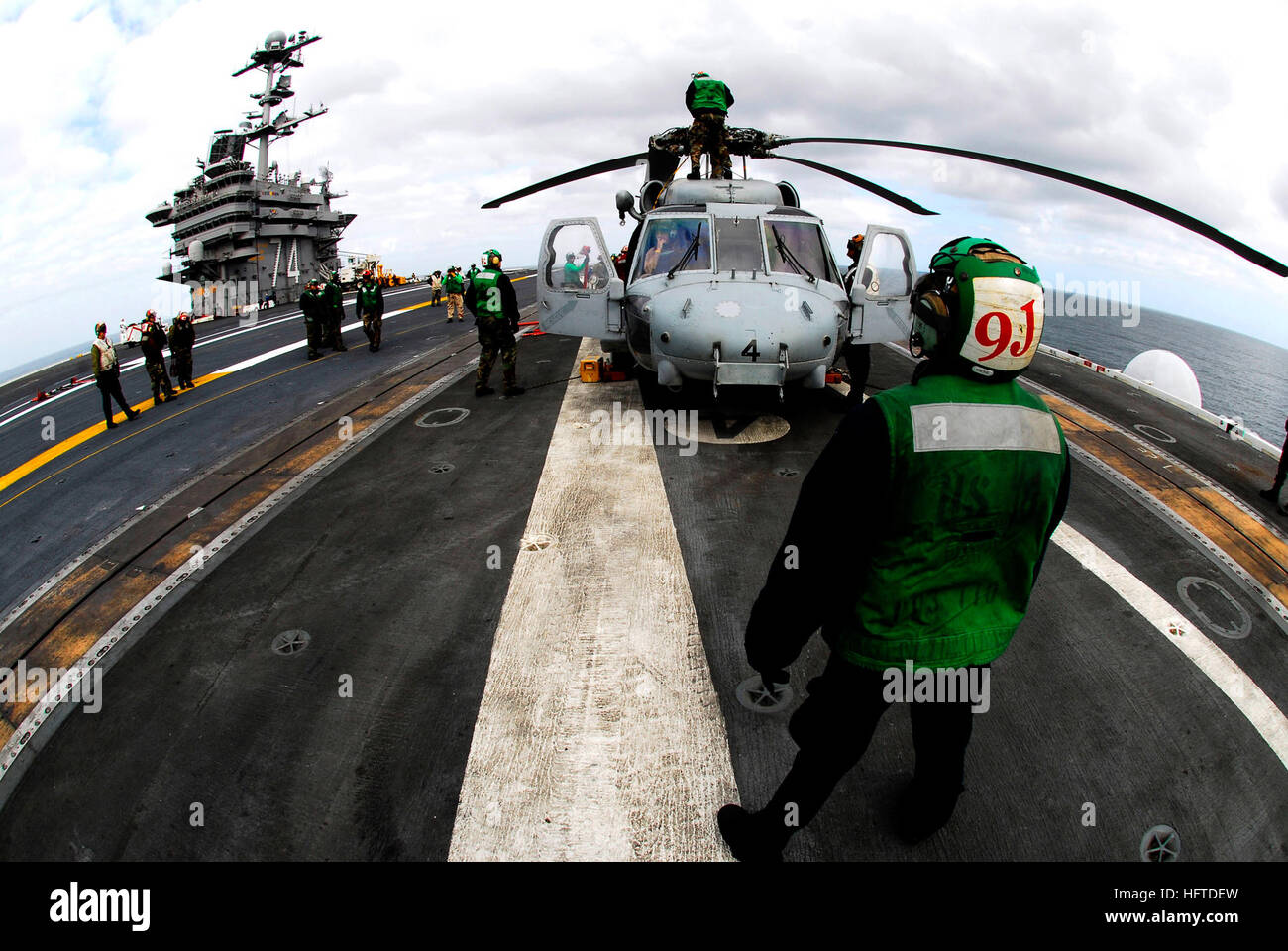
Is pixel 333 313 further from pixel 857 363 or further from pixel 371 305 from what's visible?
pixel 857 363

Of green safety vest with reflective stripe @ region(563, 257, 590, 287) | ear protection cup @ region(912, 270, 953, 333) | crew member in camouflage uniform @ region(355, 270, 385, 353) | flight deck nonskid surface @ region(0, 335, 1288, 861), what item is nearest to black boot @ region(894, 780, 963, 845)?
flight deck nonskid surface @ region(0, 335, 1288, 861)

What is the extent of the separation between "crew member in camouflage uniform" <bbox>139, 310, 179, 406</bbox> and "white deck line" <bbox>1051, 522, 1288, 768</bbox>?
1453cm

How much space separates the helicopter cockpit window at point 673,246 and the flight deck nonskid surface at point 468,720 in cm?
350

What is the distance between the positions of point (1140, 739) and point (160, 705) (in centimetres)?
551

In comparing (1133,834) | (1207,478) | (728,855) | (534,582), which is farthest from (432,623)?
(1207,478)

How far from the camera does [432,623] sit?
15.0ft

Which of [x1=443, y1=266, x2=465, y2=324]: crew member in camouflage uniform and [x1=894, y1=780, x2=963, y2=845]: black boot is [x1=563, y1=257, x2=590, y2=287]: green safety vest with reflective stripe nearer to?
[x1=894, y1=780, x2=963, y2=845]: black boot

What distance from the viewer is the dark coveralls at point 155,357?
12164 mm

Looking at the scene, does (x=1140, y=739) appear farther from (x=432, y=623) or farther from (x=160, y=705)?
(x=160, y=705)

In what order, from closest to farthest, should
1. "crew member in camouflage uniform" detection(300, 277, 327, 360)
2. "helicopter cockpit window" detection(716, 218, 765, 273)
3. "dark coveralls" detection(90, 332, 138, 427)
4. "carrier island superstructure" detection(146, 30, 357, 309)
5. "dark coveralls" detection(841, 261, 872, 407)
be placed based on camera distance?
"helicopter cockpit window" detection(716, 218, 765, 273)
"dark coveralls" detection(841, 261, 872, 407)
"dark coveralls" detection(90, 332, 138, 427)
"crew member in camouflage uniform" detection(300, 277, 327, 360)
"carrier island superstructure" detection(146, 30, 357, 309)

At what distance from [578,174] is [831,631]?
9657 millimetres

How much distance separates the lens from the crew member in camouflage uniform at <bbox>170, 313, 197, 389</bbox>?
13.4 m

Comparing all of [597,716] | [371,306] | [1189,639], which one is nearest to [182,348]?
[371,306]

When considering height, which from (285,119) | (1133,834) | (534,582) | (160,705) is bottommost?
(1133,834)
